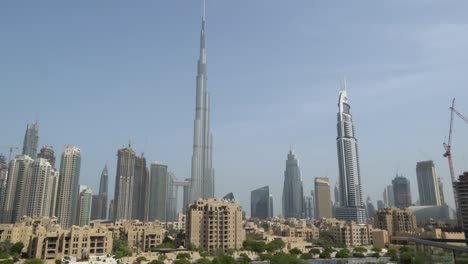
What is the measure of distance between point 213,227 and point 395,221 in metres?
104

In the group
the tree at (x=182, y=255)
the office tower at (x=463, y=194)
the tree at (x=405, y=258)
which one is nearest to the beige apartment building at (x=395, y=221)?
the office tower at (x=463, y=194)

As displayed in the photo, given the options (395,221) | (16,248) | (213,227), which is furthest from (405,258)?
(16,248)

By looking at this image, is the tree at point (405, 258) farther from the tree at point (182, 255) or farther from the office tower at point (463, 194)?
the office tower at point (463, 194)

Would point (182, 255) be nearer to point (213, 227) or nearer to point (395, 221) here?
point (213, 227)

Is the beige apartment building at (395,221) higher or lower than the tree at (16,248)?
higher

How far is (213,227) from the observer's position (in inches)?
4811

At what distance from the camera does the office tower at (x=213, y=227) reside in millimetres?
121250

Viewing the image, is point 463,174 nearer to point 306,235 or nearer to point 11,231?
point 306,235

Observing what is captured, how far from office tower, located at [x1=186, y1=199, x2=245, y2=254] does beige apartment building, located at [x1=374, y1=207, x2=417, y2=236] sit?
88433 mm

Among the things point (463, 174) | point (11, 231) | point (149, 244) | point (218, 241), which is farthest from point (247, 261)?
point (463, 174)

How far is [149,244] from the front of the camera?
13200 cm

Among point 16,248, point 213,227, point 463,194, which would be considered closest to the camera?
point 16,248

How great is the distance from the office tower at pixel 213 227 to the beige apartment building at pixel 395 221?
290 ft

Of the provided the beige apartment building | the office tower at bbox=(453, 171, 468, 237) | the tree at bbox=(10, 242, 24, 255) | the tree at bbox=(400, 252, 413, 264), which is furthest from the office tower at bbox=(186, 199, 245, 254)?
the office tower at bbox=(453, 171, 468, 237)
